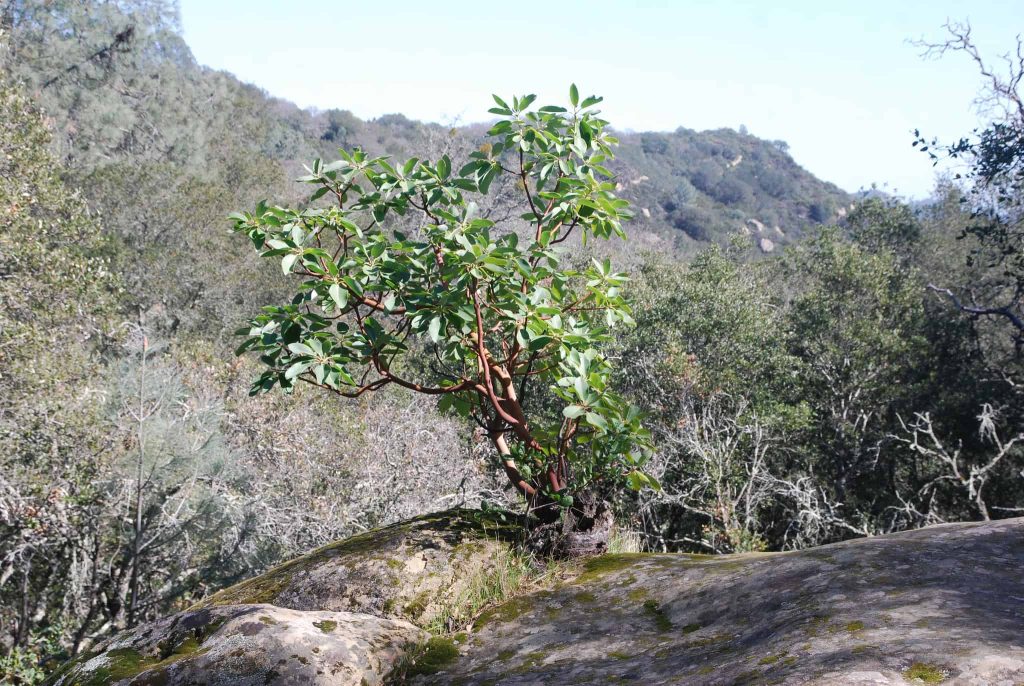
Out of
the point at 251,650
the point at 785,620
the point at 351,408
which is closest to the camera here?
the point at 785,620

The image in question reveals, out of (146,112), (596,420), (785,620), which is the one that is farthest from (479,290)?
(146,112)

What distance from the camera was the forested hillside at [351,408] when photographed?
10297 mm

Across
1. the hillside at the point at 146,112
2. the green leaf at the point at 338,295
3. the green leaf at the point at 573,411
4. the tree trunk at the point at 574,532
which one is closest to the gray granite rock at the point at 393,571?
the tree trunk at the point at 574,532

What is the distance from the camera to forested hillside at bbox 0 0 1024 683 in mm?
10297

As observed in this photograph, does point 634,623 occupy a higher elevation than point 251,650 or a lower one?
lower

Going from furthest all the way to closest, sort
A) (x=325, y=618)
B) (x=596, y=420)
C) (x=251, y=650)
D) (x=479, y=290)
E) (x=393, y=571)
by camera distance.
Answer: (x=479, y=290) → (x=393, y=571) → (x=596, y=420) → (x=325, y=618) → (x=251, y=650)

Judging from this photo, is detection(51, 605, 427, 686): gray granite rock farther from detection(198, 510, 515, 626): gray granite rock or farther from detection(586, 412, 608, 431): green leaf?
detection(586, 412, 608, 431): green leaf

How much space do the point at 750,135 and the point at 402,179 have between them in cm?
11451

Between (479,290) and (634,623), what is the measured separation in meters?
1.70

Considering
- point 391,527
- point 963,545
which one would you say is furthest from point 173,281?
point 963,545

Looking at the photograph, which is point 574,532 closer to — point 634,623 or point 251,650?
point 634,623

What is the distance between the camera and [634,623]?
299 cm

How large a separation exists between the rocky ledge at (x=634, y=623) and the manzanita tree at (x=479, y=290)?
61 cm

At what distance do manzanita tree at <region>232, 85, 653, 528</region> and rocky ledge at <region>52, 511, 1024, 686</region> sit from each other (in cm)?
61
